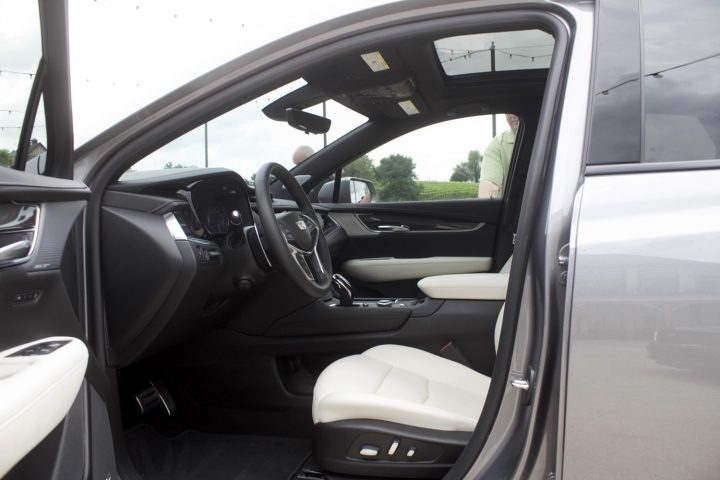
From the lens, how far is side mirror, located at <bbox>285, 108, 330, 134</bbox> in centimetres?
255

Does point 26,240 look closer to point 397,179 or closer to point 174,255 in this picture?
point 174,255

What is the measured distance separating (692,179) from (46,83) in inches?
52.1

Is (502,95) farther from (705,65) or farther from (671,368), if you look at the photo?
(671,368)

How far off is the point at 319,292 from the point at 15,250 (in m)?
0.91

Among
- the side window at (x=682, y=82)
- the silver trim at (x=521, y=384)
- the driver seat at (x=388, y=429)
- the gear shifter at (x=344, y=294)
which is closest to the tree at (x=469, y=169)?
the gear shifter at (x=344, y=294)

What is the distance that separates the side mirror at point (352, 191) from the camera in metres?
3.33

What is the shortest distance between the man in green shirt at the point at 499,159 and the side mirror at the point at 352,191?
64 cm

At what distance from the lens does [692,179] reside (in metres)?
1.01

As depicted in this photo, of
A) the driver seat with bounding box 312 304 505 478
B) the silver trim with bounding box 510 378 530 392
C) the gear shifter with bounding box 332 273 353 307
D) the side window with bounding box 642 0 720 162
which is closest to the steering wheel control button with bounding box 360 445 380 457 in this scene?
the driver seat with bounding box 312 304 505 478

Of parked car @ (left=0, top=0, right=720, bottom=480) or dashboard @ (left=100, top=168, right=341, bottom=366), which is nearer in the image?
parked car @ (left=0, top=0, right=720, bottom=480)

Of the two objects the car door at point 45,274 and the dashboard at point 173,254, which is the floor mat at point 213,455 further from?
the car door at point 45,274

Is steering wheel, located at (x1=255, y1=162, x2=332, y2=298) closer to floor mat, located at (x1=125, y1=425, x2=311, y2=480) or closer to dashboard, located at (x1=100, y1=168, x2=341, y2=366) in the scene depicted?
dashboard, located at (x1=100, y1=168, x2=341, y2=366)

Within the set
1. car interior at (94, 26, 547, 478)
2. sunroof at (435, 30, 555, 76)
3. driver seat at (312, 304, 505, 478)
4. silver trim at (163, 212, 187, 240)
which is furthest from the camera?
sunroof at (435, 30, 555, 76)

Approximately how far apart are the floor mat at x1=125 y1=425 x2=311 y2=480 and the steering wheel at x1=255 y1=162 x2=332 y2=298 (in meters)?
0.65
